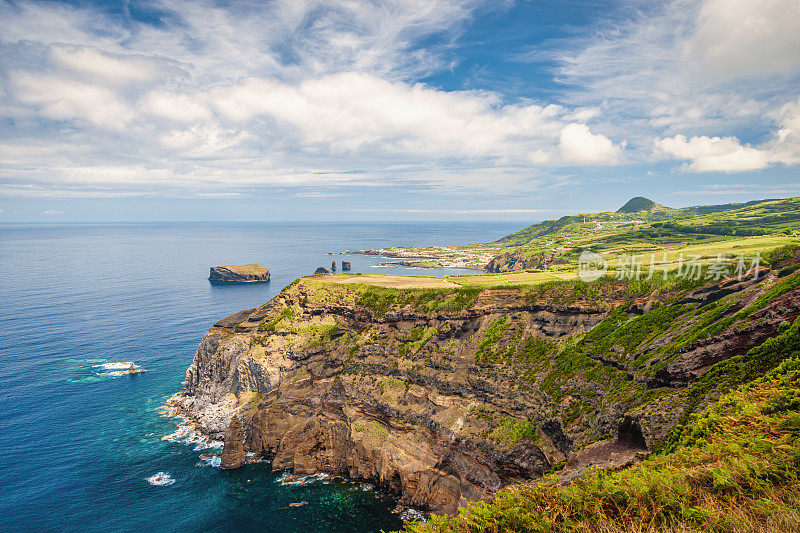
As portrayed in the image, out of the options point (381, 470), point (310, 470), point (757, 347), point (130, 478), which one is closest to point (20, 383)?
point (130, 478)

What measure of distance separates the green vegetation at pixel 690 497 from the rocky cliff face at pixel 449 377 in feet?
38.2

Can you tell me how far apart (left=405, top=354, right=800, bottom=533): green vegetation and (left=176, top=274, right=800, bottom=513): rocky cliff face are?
11.7 metres

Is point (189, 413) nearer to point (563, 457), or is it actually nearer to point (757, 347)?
point (563, 457)

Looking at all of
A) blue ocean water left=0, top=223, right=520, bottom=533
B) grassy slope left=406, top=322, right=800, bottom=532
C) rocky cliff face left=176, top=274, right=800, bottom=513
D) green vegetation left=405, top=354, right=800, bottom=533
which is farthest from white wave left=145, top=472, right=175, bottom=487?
green vegetation left=405, top=354, right=800, bottom=533

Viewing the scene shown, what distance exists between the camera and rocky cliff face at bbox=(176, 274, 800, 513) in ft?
149

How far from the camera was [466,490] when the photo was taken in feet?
179

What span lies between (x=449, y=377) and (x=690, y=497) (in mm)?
48369

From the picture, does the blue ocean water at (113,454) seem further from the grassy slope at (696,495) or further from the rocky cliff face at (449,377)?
the grassy slope at (696,495)

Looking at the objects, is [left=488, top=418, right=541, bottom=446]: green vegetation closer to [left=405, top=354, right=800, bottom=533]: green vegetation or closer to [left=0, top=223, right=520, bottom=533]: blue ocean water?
[left=0, top=223, right=520, bottom=533]: blue ocean water

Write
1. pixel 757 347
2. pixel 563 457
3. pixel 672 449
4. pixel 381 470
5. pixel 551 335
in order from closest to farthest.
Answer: pixel 672 449 → pixel 757 347 → pixel 563 457 → pixel 381 470 → pixel 551 335

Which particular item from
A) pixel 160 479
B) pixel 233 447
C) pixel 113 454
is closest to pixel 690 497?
pixel 233 447

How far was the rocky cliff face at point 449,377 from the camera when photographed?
1788 inches

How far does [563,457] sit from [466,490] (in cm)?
1452

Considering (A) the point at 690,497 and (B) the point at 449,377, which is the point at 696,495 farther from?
(B) the point at 449,377
